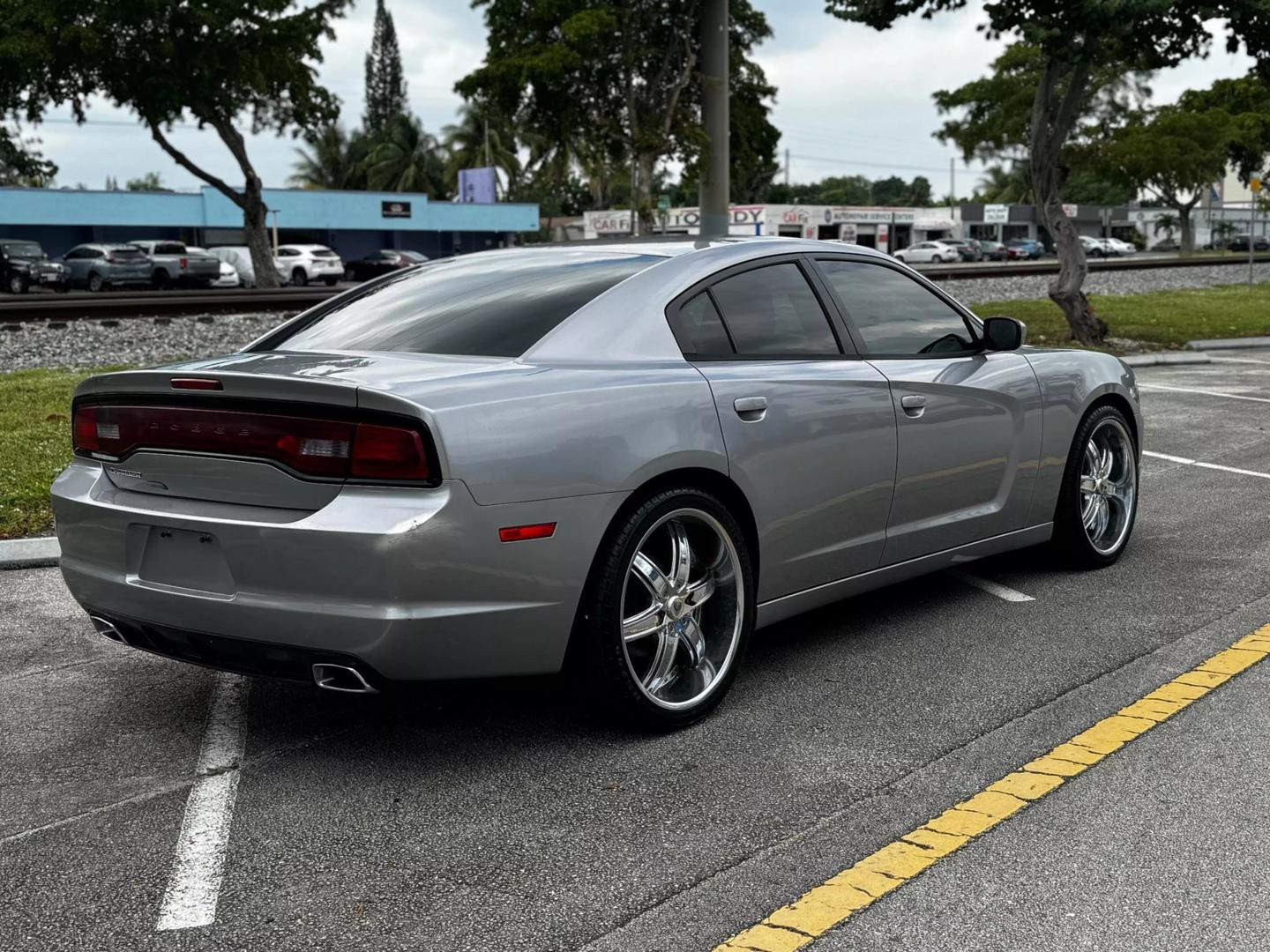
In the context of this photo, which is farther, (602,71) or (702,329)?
(602,71)

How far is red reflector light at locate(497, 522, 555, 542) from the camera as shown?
3584 mm

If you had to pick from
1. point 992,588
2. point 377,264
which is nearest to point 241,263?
point 377,264

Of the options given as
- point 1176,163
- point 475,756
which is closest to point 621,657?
point 475,756

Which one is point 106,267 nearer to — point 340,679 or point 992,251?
point 340,679

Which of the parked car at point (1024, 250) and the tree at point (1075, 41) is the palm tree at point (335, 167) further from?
the tree at point (1075, 41)

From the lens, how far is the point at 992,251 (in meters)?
68.1

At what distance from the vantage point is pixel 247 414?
12.0ft

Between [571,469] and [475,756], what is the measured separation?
909 millimetres

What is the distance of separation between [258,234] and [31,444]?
29.0 metres

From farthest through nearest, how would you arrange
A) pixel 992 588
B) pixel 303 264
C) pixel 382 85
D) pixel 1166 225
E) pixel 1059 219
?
pixel 382 85 < pixel 1166 225 < pixel 303 264 < pixel 1059 219 < pixel 992 588

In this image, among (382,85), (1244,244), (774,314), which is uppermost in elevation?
(382,85)

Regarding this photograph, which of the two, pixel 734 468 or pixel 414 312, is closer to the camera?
pixel 734 468

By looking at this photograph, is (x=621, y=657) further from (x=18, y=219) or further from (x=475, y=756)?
(x=18, y=219)

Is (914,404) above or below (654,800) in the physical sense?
above
